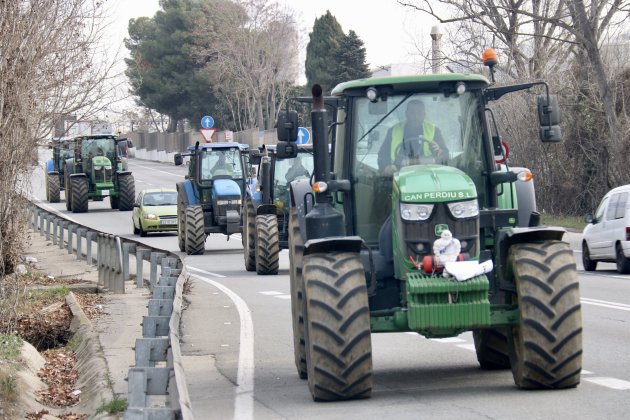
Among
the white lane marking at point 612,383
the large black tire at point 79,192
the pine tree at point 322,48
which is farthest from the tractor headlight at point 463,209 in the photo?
the pine tree at point 322,48

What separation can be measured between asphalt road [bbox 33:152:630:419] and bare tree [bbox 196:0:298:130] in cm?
6644

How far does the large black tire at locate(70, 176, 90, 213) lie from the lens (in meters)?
51.5


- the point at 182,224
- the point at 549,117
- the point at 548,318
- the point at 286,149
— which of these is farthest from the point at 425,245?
the point at 182,224

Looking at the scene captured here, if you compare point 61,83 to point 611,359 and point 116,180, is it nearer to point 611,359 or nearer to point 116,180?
point 611,359

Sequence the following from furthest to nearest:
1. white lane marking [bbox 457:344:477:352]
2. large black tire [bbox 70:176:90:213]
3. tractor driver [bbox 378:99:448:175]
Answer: large black tire [bbox 70:176:90:213]
white lane marking [bbox 457:344:477:352]
tractor driver [bbox 378:99:448:175]

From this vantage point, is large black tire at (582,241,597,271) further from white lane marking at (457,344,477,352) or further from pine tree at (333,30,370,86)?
pine tree at (333,30,370,86)

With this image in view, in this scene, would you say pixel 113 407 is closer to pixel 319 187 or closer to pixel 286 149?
pixel 319 187

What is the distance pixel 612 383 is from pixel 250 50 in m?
77.3

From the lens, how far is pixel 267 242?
25.4 m

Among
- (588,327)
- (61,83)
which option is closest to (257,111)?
(61,83)

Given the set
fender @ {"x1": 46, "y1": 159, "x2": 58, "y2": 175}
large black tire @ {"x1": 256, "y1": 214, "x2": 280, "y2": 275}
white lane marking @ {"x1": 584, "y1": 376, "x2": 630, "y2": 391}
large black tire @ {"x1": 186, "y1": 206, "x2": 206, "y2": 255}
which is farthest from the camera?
fender @ {"x1": 46, "y1": 159, "x2": 58, "y2": 175}

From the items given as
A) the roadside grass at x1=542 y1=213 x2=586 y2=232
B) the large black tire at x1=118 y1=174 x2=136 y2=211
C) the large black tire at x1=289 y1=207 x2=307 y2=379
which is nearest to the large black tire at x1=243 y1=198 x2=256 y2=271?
the roadside grass at x1=542 y1=213 x2=586 y2=232

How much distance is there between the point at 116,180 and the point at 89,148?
1.70 metres

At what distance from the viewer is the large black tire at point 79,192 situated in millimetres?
51531
